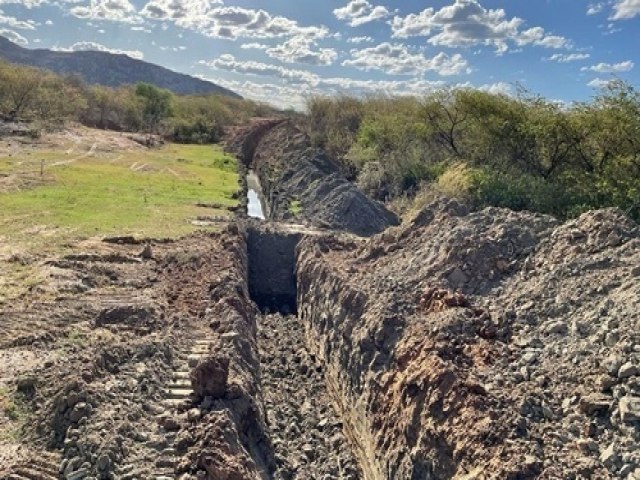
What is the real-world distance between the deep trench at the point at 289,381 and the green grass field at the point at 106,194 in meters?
4.96

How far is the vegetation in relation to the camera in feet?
79.8

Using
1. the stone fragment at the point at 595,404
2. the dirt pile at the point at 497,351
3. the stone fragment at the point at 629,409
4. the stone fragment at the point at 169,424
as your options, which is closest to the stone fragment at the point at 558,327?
the dirt pile at the point at 497,351

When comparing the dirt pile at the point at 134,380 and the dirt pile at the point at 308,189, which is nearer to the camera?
the dirt pile at the point at 134,380

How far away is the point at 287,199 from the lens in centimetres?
4731

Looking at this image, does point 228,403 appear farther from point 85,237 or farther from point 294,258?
point 294,258

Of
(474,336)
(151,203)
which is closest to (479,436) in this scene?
(474,336)

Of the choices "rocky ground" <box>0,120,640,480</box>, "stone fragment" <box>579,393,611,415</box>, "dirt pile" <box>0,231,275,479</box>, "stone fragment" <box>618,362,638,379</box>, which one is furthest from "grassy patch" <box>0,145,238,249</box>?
"stone fragment" <box>618,362,638,379</box>

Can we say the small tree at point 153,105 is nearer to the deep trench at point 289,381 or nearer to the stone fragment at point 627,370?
the deep trench at point 289,381

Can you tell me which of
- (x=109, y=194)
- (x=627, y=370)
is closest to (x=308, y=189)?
(x=109, y=194)

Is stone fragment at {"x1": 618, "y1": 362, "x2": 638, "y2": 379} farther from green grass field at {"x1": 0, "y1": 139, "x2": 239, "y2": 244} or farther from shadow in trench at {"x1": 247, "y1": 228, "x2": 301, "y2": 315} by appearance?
green grass field at {"x1": 0, "y1": 139, "x2": 239, "y2": 244}

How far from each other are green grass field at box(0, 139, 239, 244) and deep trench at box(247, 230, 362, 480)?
4.96 meters

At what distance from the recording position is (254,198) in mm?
60500

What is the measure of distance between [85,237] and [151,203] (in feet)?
35.6

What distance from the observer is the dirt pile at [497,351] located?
442 inches
